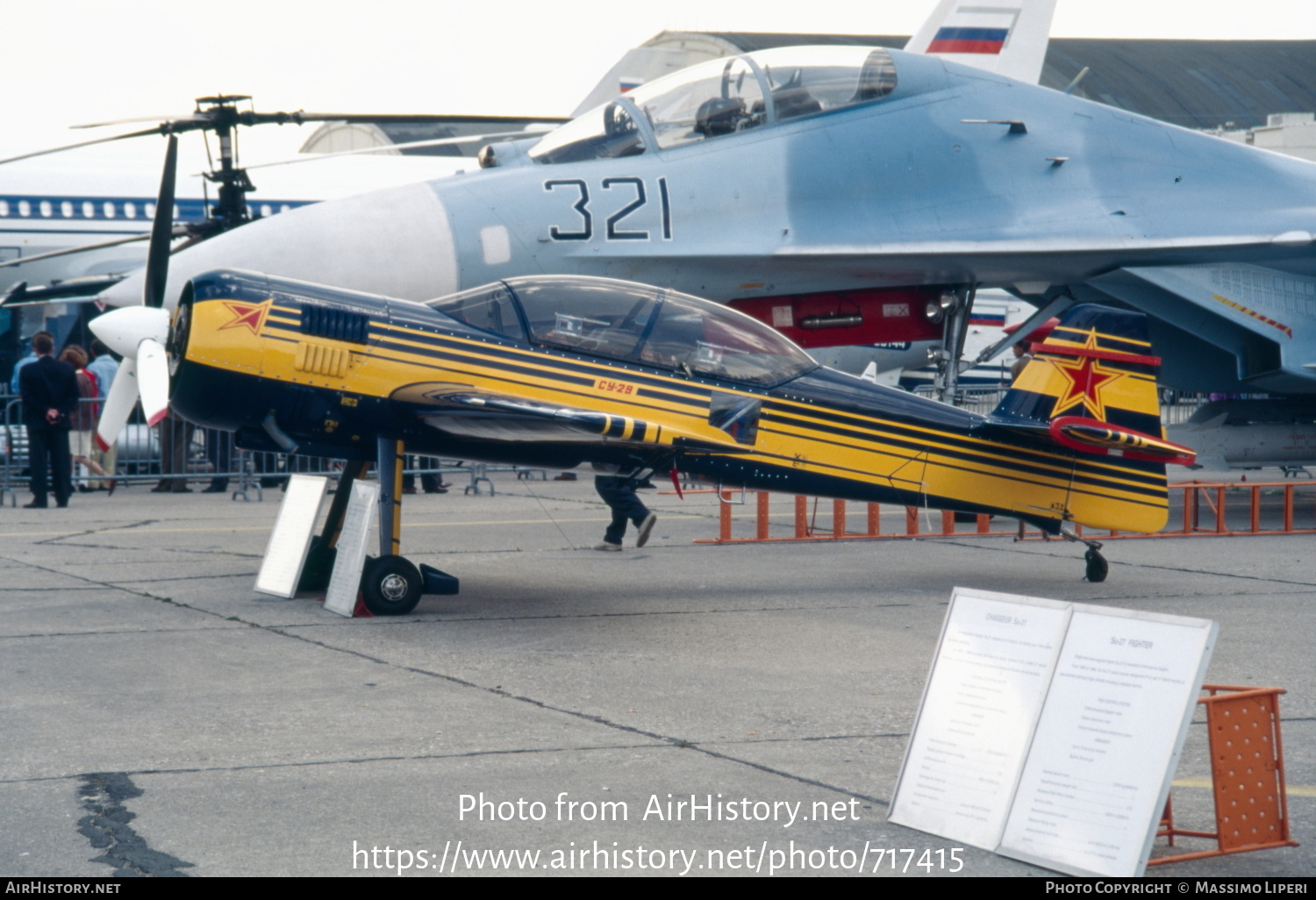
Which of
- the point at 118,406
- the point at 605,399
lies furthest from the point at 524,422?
the point at 118,406

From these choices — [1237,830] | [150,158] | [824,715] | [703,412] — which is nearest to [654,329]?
[703,412]

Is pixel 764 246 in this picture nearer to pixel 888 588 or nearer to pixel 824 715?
pixel 888 588

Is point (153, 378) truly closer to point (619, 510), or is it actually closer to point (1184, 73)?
point (619, 510)

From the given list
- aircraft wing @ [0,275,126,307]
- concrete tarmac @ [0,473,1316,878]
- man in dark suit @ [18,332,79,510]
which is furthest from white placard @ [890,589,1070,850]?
aircraft wing @ [0,275,126,307]

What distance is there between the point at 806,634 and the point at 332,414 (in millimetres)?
3040

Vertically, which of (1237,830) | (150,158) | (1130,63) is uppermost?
(1130,63)

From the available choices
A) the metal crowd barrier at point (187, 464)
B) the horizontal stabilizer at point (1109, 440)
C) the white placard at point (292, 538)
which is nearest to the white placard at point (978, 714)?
the horizontal stabilizer at point (1109, 440)

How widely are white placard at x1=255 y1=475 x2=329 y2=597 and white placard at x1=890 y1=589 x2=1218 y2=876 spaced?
5304 millimetres

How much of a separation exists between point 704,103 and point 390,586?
4.89m

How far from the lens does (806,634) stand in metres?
7.43

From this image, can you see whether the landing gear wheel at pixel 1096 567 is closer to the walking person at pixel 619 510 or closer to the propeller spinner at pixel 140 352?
the walking person at pixel 619 510

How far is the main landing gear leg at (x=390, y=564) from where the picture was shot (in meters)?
7.83

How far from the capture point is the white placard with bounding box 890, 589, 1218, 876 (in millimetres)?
3543

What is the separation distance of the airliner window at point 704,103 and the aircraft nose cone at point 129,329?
166 inches
